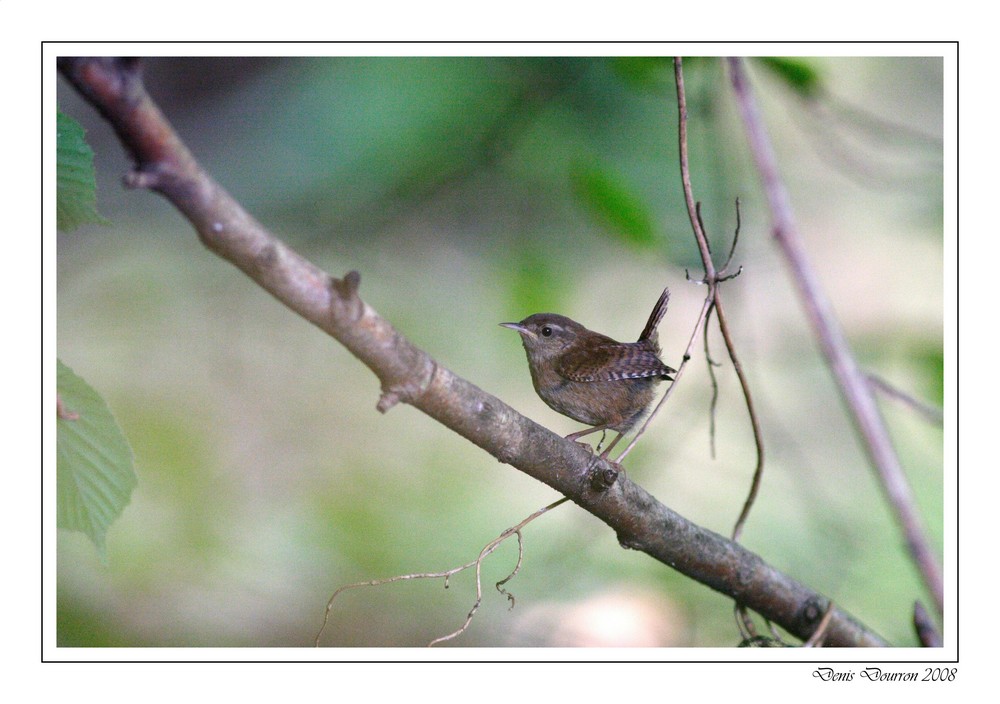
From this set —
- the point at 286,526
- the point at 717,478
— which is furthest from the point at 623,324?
the point at 286,526

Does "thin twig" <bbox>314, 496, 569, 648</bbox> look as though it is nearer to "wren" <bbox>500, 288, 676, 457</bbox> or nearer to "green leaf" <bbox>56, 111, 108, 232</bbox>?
"wren" <bbox>500, 288, 676, 457</bbox>

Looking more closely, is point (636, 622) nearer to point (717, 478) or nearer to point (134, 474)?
point (717, 478)

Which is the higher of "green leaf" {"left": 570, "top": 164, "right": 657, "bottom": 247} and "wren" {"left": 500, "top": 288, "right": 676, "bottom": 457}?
"green leaf" {"left": 570, "top": 164, "right": 657, "bottom": 247}

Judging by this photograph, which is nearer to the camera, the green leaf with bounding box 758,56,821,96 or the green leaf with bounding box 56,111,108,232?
the green leaf with bounding box 56,111,108,232

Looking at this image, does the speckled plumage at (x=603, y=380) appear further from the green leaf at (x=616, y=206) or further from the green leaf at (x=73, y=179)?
the green leaf at (x=73, y=179)

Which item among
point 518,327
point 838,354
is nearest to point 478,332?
point 518,327

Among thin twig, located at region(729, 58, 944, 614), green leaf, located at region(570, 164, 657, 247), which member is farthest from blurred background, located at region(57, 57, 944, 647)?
thin twig, located at region(729, 58, 944, 614)
